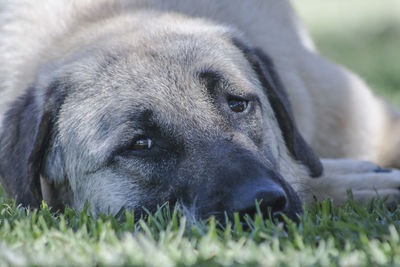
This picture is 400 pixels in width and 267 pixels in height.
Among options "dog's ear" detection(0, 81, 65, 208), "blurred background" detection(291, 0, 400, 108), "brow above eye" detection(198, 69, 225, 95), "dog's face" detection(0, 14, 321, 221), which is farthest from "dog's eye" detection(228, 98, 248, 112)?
"blurred background" detection(291, 0, 400, 108)

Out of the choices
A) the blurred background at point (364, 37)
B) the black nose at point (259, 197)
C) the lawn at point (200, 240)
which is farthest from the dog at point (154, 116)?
the blurred background at point (364, 37)

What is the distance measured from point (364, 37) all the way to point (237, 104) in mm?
10056

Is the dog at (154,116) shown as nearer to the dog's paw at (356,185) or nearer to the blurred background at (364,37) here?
the dog's paw at (356,185)

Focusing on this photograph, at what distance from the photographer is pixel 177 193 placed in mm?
2668

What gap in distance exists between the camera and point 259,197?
7.82 feet

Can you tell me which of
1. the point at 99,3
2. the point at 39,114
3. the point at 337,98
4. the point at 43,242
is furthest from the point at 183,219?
the point at 337,98

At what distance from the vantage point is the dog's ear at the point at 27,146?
3.02 m

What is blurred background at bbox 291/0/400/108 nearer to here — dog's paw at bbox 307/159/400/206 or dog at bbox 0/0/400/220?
dog's paw at bbox 307/159/400/206

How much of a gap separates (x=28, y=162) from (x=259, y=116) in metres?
1.26

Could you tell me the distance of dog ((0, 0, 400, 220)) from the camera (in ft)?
8.78

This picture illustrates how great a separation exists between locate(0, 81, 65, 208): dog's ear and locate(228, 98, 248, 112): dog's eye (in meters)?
0.96

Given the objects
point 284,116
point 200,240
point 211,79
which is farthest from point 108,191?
point 284,116

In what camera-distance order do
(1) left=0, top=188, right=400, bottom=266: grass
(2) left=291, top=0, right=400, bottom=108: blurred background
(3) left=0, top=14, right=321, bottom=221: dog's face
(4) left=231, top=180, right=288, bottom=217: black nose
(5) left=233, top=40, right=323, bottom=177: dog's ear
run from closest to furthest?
(1) left=0, top=188, right=400, bottom=266: grass < (4) left=231, top=180, right=288, bottom=217: black nose < (3) left=0, top=14, right=321, bottom=221: dog's face < (5) left=233, top=40, right=323, bottom=177: dog's ear < (2) left=291, top=0, right=400, bottom=108: blurred background

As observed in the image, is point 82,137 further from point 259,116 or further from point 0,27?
point 0,27
